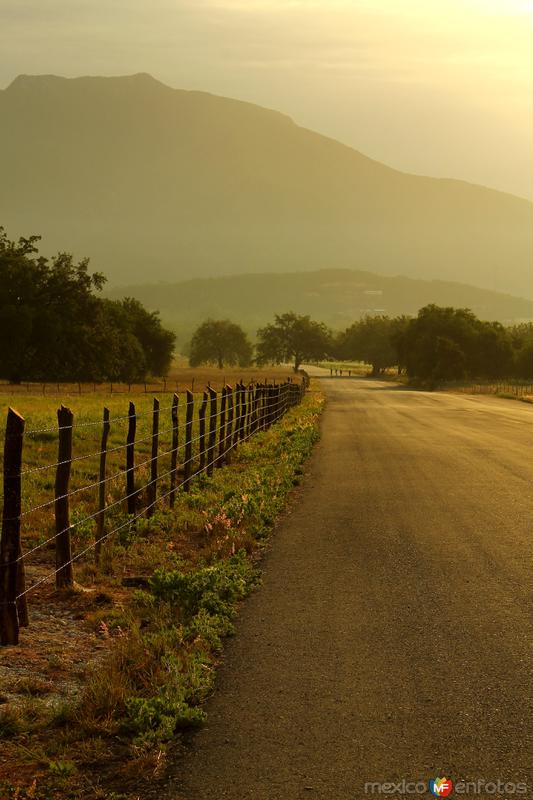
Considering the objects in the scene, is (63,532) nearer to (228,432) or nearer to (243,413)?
(228,432)

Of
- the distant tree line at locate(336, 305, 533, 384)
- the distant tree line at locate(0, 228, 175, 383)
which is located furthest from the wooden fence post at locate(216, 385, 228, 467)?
the distant tree line at locate(336, 305, 533, 384)

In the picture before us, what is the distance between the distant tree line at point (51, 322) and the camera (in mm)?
73062

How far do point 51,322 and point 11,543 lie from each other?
69.0 meters

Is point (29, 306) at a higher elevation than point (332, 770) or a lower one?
higher

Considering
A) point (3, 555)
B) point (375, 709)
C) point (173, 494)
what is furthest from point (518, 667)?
point (173, 494)

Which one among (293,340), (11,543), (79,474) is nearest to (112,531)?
(11,543)

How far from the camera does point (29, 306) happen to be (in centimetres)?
7450

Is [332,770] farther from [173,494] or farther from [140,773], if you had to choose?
[173,494]

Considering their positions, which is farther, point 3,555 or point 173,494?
point 173,494

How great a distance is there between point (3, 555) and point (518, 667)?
4058mm

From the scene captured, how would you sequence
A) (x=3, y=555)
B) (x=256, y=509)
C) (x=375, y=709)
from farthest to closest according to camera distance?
(x=256, y=509)
(x=3, y=555)
(x=375, y=709)

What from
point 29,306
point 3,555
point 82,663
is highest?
point 29,306

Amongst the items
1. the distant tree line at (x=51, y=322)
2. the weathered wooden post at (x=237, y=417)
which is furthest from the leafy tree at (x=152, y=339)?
the weathered wooden post at (x=237, y=417)

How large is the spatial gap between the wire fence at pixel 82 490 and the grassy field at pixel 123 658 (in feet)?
0.94
